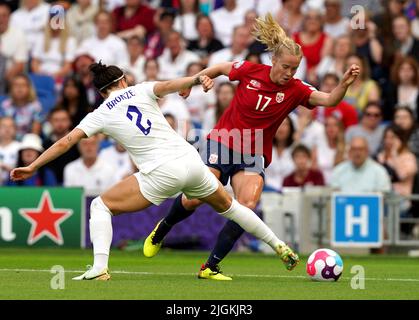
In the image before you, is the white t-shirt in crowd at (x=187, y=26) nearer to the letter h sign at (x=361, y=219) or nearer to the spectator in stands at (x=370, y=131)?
the spectator in stands at (x=370, y=131)

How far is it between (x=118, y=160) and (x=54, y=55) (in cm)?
350

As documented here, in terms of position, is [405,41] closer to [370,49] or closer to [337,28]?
[370,49]

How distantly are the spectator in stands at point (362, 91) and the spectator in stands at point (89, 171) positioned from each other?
4241 mm

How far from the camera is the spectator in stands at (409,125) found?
66.5 ft

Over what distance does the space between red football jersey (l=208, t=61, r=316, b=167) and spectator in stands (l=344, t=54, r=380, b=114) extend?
27.3 ft

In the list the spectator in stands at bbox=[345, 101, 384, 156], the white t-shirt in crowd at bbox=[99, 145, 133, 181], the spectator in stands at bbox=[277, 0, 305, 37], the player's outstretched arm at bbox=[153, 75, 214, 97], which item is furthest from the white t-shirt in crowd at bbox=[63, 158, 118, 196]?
the player's outstretched arm at bbox=[153, 75, 214, 97]

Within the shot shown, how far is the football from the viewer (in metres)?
12.3

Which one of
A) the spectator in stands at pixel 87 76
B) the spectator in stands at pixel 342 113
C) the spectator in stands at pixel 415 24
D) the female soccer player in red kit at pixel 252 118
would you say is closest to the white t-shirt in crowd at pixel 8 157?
the spectator in stands at pixel 87 76

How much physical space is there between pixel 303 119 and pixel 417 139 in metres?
1.96

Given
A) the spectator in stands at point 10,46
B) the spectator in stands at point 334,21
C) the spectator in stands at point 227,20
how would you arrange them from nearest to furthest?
the spectator in stands at point 334,21
the spectator in stands at point 10,46
the spectator in stands at point 227,20

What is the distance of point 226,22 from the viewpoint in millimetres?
23484

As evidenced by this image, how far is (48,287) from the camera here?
11.2 meters

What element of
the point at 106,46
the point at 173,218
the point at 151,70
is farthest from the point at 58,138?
the point at 173,218
